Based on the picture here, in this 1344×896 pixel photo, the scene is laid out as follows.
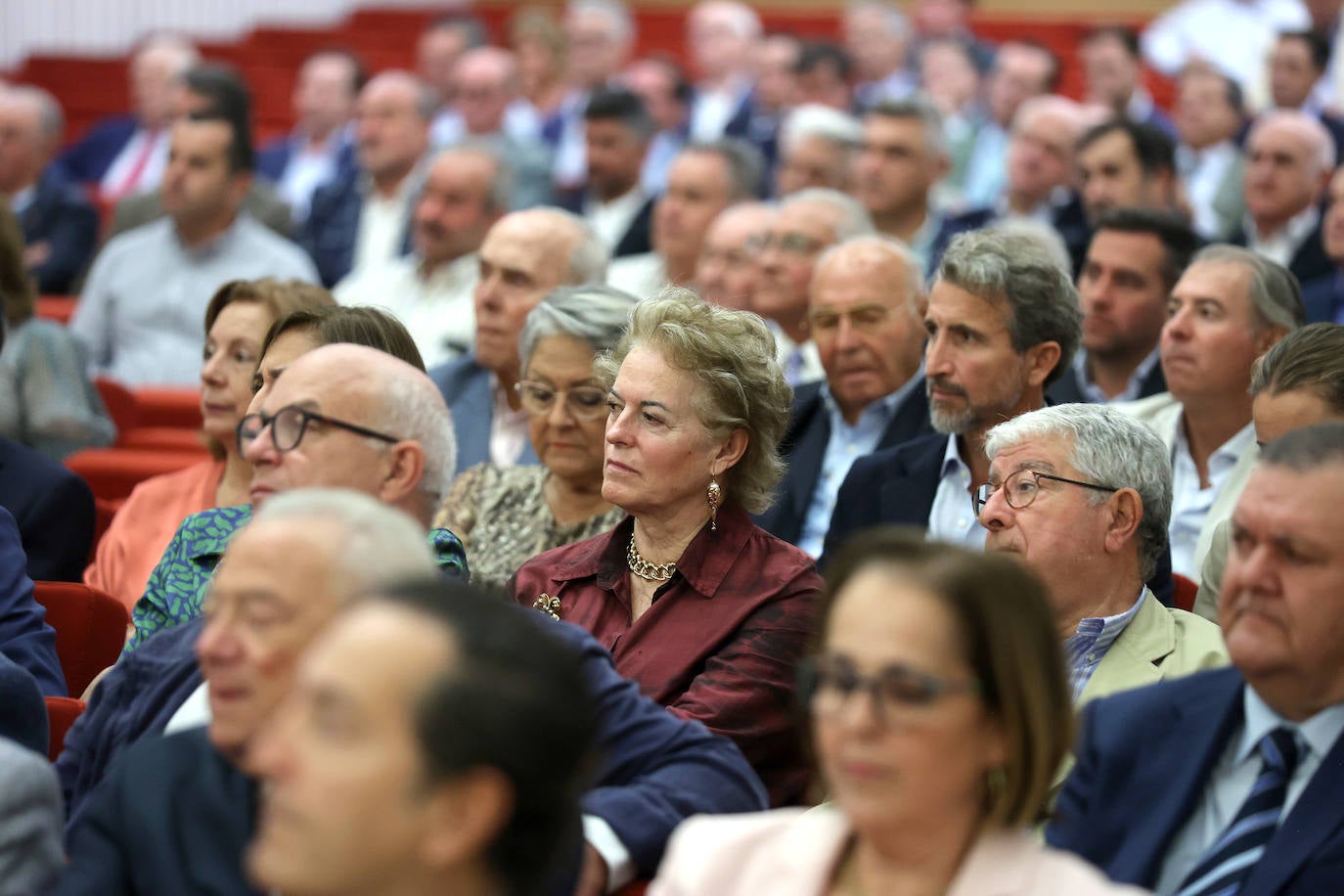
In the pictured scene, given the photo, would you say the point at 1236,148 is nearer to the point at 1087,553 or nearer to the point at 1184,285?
the point at 1184,285

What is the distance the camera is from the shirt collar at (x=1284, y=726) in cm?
176

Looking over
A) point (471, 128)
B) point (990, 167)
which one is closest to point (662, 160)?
point (471, 128)

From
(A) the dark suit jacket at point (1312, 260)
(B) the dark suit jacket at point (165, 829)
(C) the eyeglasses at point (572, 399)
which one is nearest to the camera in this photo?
(B) the dark suit jacket at point (165, 829)

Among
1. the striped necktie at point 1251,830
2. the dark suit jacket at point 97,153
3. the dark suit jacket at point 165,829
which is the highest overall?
the striped necktie at point 1251,830

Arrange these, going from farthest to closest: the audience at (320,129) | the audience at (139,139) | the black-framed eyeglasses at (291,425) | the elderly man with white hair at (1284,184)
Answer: the audience at (139,139) < the audience at (320,129) < the elderly man with white hair at (1284,184) < the black-framed eyeglasses at (291,425)

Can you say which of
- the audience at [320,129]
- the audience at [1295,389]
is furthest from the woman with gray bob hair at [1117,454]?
the audience at [320,129]

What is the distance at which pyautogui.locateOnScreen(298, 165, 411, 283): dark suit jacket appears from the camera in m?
6.57

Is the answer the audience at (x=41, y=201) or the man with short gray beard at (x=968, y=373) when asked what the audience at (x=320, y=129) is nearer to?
the audience at (x=41, y=201)

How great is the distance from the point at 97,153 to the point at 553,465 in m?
6.35

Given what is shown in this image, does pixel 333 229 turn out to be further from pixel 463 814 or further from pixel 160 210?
pixel 463 814

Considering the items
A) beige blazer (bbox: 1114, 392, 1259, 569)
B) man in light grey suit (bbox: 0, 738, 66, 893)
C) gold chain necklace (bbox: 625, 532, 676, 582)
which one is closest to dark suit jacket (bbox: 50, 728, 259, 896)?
man in light grey suit (bbox: 0, 738, 66, 893)

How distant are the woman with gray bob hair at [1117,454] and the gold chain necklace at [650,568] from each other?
1.69 ft

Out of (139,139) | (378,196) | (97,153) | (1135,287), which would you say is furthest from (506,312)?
(97,153)

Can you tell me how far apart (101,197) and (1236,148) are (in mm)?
5147
